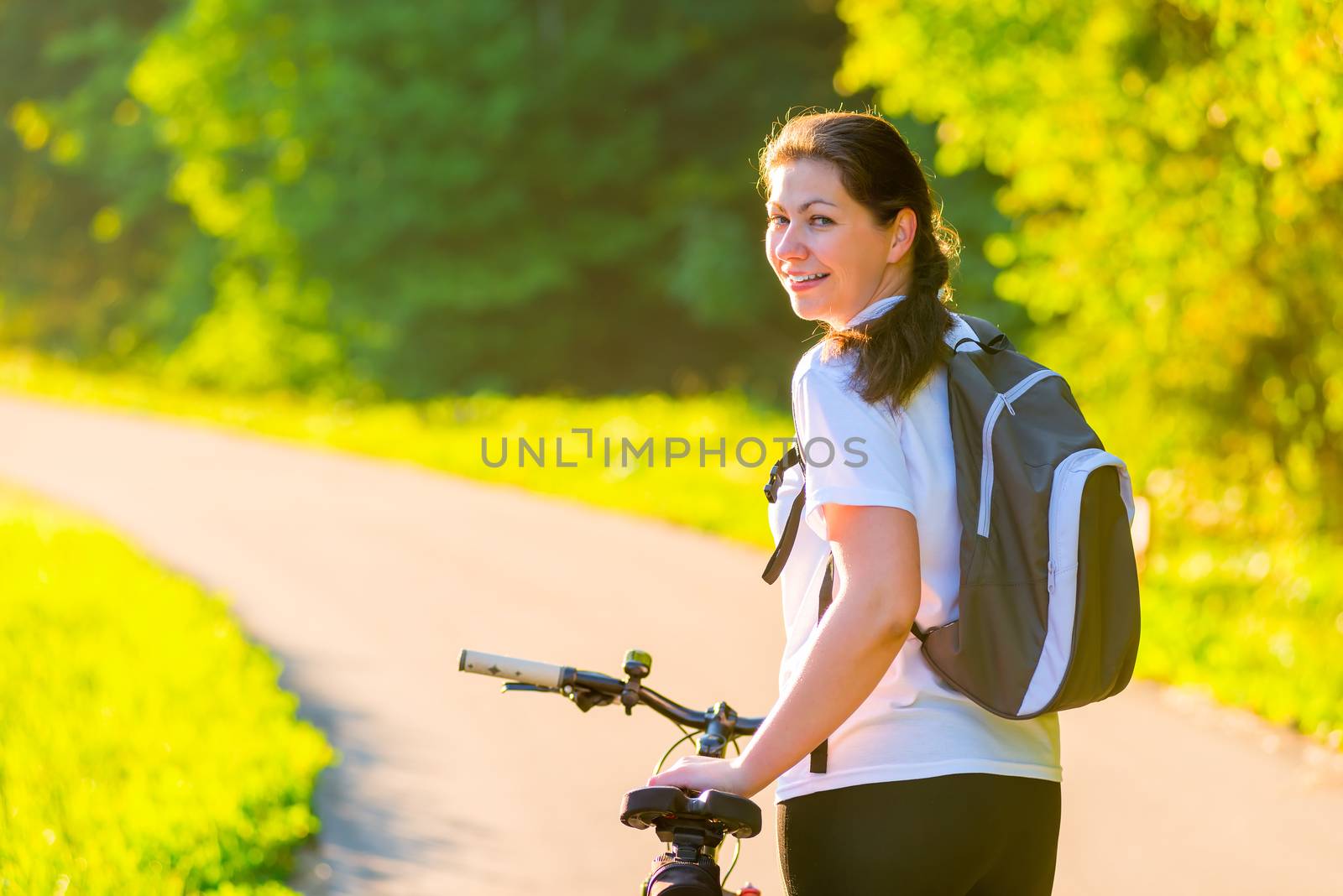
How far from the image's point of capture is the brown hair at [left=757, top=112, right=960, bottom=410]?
1940mm

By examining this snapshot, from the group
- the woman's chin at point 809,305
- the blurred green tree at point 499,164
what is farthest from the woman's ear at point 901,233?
the blurred green tree at point 499,164

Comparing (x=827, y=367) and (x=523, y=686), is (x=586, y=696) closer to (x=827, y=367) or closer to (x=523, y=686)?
(x=523, y=686)

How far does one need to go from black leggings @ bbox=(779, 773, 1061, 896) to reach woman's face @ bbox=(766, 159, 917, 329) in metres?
0.61

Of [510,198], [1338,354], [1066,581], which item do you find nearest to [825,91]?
[510,198]

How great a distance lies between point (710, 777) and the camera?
2006mm

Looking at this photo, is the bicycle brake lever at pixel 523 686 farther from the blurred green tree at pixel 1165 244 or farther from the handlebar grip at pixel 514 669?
the blurred green tree at pixel 1165 244

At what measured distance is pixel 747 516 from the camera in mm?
11680

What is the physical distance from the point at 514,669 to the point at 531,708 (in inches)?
189

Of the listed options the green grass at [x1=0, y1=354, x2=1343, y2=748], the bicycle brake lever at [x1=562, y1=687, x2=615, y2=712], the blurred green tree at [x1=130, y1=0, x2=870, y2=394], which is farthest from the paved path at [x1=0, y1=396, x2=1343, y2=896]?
the blurred green tree at [x1=130, y1=0, x2=870, y2=394]

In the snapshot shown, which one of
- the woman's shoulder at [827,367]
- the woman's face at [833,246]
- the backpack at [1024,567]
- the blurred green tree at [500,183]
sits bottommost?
the backpack at [1024,567]

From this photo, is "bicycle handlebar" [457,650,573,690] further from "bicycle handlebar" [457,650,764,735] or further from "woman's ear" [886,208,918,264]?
"woman's ear" [886,208,918,264]

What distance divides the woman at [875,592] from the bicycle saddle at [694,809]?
3cm

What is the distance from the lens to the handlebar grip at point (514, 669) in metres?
2.40

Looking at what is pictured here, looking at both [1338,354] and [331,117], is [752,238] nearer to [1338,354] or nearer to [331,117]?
[331,117]
